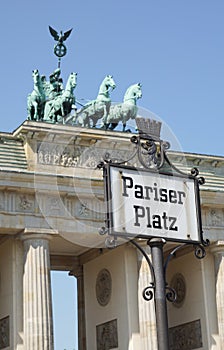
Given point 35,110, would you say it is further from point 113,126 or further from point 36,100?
point 113,126

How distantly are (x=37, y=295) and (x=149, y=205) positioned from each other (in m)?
21.8

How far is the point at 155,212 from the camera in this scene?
28.5 feet

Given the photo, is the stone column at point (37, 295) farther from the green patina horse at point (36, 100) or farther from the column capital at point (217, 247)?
the column capital at point (217, 247)

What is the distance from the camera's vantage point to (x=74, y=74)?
113 ft

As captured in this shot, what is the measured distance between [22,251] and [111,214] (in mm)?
22861

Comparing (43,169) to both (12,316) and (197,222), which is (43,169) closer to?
(12,316)

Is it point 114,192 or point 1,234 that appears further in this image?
point 1,234

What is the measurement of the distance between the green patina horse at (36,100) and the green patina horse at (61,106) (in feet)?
0.96

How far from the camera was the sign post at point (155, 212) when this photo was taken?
8.62 metres

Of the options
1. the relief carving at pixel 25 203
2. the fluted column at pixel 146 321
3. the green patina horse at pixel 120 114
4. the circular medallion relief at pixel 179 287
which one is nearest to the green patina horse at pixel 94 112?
the green patina horse at pixel 120 114

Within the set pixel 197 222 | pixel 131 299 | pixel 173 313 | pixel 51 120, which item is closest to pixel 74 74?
pixel 51 120

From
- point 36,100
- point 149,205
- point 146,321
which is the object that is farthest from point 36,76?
point 149,205

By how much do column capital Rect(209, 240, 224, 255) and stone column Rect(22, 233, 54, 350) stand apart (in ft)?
28.5

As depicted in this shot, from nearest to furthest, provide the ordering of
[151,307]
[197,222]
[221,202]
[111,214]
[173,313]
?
[111,214] → [197,222] → [151,307] → [221,202] → [173,313]
